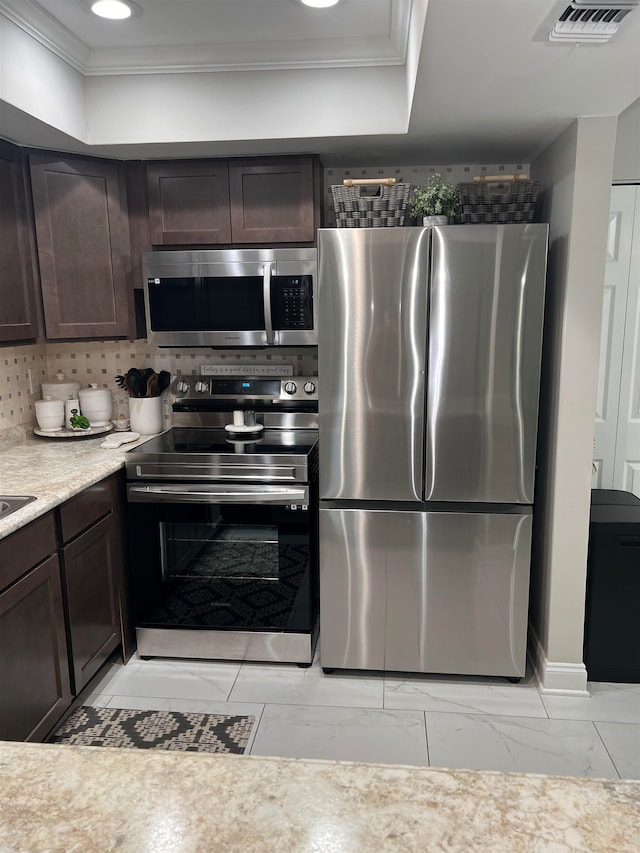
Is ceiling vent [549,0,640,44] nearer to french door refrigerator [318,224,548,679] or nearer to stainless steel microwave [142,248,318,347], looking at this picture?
french door refrigerator [318,224,548,679]

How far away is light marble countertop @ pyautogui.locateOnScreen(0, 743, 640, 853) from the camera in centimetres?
66

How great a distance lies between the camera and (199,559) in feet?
9.06

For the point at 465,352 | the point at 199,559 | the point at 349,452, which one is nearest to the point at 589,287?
the point at 465,352

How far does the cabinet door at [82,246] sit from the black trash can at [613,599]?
2.33 m

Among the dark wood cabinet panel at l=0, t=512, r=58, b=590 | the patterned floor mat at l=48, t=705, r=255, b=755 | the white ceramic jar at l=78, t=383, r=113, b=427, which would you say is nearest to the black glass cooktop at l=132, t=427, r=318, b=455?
the white ceramic jar at l=78, t=383, r=113, b=427

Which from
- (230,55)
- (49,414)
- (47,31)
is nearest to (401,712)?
(49,414)

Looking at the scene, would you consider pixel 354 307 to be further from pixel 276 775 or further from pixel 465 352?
pixel 276 775

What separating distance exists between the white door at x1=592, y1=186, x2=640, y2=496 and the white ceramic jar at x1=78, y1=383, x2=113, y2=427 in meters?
2.48

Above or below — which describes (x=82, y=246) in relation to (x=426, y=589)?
above

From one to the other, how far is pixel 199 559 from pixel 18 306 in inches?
53.1

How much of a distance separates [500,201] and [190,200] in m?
1.36

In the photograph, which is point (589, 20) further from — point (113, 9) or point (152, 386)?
point (152, 386)

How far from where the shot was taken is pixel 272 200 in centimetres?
280

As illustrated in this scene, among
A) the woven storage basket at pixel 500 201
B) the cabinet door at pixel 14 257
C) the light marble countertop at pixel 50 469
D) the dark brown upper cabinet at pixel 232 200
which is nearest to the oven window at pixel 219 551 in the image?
the light marble countertop at pixel 50 469
